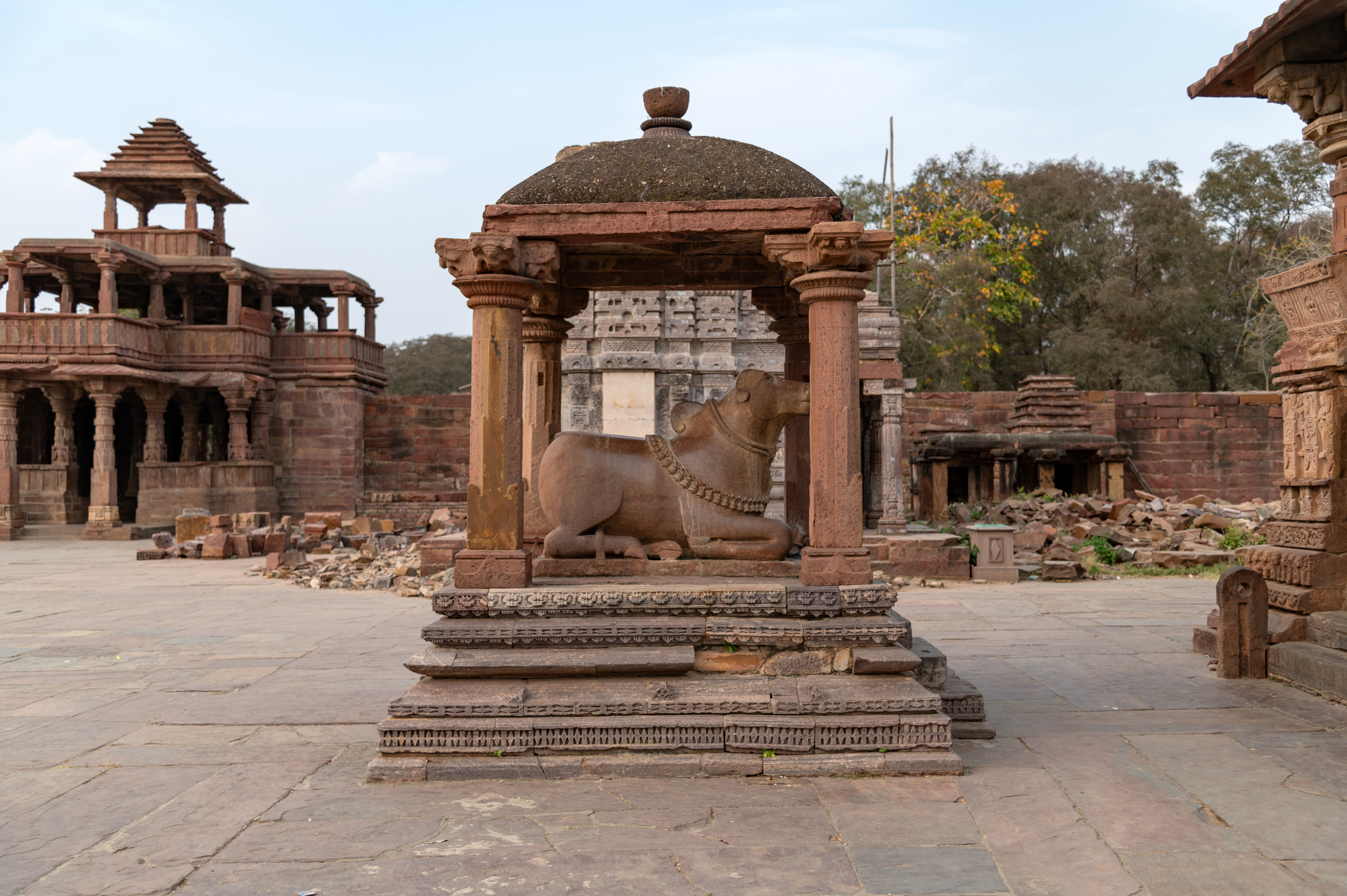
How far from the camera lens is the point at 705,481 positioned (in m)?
4.79

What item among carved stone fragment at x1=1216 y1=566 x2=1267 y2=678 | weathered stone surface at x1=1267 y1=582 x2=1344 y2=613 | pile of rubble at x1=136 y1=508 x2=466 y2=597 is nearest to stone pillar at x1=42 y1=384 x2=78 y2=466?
pile of rubble at x1=136 y1=508 x2=466 y2=597

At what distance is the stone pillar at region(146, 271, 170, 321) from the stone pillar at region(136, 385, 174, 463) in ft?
5.81

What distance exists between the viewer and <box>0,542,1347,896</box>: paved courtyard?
2922mm

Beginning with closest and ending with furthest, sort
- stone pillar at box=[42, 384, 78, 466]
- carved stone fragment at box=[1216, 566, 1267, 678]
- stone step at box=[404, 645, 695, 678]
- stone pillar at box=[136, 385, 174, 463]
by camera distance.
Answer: stone step at box=[404, 645, 695, 678] < carved stone fragment at box=[1216, 566, 1267, 678] < stone pillar at box=[42, 384, 78, 466] < stone pillar at box=[136, 385, 174, 463]

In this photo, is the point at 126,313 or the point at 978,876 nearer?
the point at 978,876

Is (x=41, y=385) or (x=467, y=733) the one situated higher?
(x=41, y=385)

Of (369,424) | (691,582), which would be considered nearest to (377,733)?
(691,582)

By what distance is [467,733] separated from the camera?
390cm

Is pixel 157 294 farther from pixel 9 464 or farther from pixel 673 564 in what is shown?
pixel 673 564

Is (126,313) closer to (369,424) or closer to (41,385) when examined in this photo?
(41,385)

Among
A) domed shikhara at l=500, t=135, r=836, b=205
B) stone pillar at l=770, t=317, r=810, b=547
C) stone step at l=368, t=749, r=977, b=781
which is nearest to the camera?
stone step at l=368, t=749, r=977, b=781

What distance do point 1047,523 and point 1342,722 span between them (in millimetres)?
9816

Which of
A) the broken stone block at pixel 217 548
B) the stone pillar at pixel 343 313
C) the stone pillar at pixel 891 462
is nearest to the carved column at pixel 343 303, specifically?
the stone pillar at pixel 343 313

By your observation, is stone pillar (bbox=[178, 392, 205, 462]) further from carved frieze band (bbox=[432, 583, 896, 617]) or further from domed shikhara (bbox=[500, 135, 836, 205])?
carved frieze band (bbox=[432, 583, 896, 617])
